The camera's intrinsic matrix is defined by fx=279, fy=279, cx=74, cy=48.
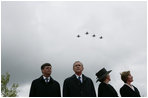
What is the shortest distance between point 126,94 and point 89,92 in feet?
3.87

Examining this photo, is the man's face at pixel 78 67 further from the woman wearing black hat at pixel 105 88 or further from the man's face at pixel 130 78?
the man's face at pixel 130 78

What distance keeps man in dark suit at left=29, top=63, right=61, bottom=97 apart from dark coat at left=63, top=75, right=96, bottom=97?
A: 1.16ft

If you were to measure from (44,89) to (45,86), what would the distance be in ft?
0.33

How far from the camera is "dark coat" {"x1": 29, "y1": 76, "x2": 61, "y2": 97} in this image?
7941 millimetres

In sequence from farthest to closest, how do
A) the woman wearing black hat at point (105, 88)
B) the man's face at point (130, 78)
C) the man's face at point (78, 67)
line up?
1. the man's face at point (130, 78)
2. the woman wearing black hat at point (105, 88)
3. the man's face at point (78, 67)

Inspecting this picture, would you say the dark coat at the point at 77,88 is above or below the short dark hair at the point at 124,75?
below

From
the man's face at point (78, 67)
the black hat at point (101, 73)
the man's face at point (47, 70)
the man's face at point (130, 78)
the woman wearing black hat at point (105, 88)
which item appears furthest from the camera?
the man's face at point (130, 78)

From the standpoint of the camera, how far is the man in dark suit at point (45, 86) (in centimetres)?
792

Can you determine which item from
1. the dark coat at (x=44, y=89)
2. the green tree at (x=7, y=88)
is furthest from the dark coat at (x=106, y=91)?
the green tree at (x=7, y=88)

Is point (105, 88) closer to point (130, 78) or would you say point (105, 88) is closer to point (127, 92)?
point (127, 92)

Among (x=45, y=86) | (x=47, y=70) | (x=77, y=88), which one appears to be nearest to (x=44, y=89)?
(x=45, y=86)

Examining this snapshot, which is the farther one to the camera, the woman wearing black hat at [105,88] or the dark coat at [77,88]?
the woman wearing black hat at [105,88]

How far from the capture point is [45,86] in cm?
804

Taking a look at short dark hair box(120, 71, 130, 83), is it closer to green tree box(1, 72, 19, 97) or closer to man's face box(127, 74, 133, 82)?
man's face box(127, 74, 133, 82)
